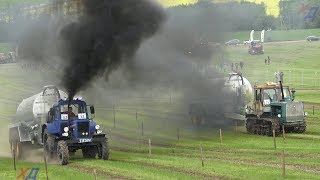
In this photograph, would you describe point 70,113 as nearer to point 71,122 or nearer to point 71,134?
point 71,122

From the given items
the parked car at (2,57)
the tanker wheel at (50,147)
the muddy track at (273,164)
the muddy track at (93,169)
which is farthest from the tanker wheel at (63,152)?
the parked car at (2,57)

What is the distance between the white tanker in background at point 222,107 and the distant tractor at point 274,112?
4.15 metres

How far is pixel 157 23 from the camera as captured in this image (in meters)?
38.0

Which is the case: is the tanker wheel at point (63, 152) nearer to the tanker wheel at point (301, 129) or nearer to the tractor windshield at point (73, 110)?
the tractor windshield at point (73, 110)

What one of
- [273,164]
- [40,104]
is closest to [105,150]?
[273,164]

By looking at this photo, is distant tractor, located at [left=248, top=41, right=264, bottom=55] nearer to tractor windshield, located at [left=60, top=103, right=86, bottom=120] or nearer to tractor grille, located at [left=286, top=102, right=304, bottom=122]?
tractor grille, located at [left=286, top=102, right=304, bottom=122]

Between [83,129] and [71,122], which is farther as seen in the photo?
[71,122]

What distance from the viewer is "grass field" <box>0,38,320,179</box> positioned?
27.6 meters

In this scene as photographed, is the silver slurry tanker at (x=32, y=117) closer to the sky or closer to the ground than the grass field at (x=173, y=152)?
closer to the sky

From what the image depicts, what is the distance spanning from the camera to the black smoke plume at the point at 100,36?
112 feet

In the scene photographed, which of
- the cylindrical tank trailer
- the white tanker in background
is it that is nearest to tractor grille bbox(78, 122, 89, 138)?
the cylindrical tank trailer

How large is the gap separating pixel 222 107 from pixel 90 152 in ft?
69.5

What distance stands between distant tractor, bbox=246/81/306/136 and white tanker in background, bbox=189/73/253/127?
4.15 metres

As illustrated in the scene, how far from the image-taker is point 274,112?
4547cm
